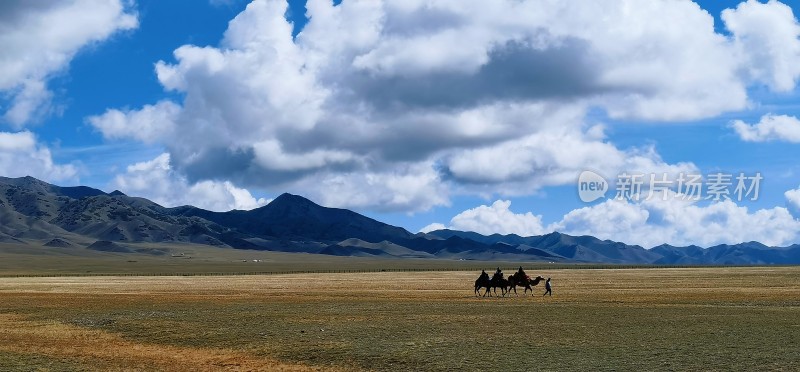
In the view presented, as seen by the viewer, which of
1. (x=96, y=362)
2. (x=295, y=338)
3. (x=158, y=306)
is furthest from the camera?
(x=158, y=306)

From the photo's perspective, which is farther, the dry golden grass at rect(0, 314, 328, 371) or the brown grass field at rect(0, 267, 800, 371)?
the dry golden grass at rect(0, 314, 328, 371)

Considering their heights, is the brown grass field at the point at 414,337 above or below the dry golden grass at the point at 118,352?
above

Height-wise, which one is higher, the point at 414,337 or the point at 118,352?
the point at 414,337

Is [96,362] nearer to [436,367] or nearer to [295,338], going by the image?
[295,338]

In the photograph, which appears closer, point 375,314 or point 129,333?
point 129,333

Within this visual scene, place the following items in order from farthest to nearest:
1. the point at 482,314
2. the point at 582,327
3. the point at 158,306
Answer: the point at 158,306
the point at 482,314
the point at 582,327

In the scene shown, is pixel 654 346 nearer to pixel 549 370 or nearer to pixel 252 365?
pixel 549 370

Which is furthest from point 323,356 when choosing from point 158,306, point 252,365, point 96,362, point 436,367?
point 158,306

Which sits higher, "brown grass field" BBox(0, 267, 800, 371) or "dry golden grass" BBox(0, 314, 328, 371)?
"brown grass field" BBox(0, 267, 800, 371)

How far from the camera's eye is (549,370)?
65.4 feet

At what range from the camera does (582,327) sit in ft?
98.3

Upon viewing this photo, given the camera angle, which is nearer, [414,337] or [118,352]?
[118,352]

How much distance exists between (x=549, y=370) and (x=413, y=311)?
1954 centimetres

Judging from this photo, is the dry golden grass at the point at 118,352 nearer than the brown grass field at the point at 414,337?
No
